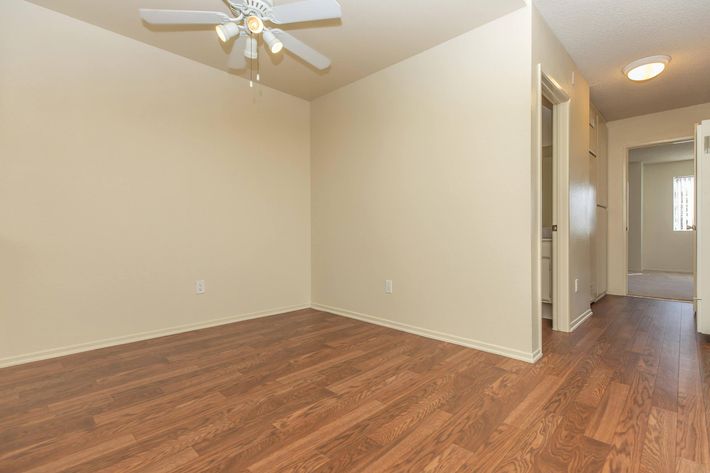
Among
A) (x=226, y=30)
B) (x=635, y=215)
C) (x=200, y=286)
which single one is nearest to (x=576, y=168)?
(x=226, y=30)

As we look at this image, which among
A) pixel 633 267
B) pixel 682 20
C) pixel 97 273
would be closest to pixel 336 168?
pixel 97 273

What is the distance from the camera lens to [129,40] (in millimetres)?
2838

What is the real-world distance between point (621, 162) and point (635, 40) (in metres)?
2.53

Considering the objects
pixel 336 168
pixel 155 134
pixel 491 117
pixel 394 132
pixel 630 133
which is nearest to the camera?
pixel 491 117

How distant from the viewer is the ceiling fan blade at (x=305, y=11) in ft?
5.72

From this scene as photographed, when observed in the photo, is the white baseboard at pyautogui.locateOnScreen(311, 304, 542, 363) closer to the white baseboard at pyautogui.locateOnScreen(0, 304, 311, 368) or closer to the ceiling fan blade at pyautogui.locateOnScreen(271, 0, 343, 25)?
the white baseboard at pyautogui.locateOnScreen(0, 304, 311, 368)

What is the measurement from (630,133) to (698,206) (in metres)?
2.69

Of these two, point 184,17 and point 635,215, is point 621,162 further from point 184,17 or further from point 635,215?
point 184,17

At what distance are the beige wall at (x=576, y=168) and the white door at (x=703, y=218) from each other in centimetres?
82

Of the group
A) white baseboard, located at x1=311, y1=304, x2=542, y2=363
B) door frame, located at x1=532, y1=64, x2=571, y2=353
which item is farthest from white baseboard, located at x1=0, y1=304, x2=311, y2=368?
A: door frame, located at x1=532, y1=64, x2=571, y2=353

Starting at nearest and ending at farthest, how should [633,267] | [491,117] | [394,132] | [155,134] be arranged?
[491,117]
[155,134]
[394,132]
[633,267]

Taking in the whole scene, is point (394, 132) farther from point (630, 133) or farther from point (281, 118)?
point (630, 133)

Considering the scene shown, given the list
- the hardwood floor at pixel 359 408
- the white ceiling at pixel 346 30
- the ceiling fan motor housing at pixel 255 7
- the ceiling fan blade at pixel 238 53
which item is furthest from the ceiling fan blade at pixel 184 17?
the hardwood floor at pixel 359 408

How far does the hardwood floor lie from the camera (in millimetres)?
1366
